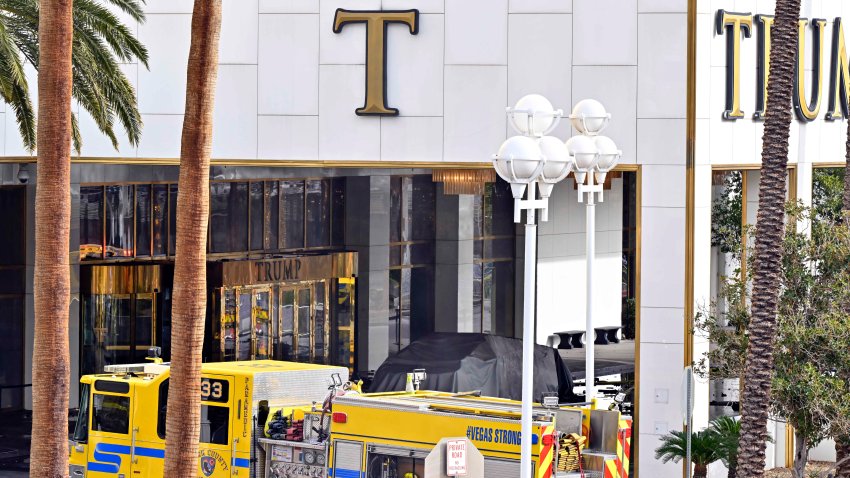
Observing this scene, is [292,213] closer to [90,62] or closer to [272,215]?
[272,215]

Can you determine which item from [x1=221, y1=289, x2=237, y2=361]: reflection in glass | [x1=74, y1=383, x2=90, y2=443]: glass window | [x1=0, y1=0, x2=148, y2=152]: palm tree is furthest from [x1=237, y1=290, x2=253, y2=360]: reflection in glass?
[x1=74, y1=383, x2=90, y2=443]: glass window

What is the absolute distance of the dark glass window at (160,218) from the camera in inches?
1245

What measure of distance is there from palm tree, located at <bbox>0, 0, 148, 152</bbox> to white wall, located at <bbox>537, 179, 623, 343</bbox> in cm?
1604

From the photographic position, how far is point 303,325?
34.7 metres

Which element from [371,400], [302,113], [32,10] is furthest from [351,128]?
[371,400]

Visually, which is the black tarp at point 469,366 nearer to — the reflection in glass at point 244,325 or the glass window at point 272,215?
the reflection in glass at point 244,325

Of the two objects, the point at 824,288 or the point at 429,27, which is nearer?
the point at 824,288

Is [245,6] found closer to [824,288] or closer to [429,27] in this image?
[429,27]

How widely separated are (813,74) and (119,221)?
15357mm

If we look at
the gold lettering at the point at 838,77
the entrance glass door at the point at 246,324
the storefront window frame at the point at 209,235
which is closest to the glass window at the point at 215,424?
the storefront window frame at the point at 209,235

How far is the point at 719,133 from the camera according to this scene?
77.3 feet

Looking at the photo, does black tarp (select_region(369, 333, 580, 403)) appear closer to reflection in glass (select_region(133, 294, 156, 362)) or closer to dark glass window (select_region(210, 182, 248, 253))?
dark glass window (select_region(210, 182, 248, 253))

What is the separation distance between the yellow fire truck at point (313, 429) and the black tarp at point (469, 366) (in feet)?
19.3

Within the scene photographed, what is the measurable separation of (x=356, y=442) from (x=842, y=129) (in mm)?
15105
